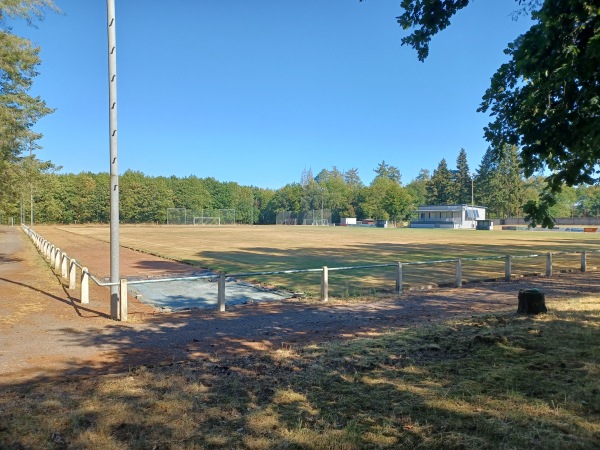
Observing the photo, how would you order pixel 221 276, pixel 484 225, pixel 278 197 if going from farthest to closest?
pixel 278 197 < pixel 484 225 < pixel 221 276

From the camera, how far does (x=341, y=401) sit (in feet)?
16.4

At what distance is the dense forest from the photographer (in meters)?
104

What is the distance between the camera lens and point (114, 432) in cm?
423

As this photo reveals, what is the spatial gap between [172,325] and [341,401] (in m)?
5.21

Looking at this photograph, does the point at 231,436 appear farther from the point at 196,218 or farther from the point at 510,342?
the point at 196,218

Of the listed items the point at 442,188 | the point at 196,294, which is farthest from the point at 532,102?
the point at 442,188

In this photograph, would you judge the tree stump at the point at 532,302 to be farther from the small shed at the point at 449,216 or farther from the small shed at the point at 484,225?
the small shed at the point at 449,216

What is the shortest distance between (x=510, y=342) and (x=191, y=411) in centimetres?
503

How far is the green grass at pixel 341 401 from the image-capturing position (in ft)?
13.4

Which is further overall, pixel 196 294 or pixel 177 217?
pixel 177 217

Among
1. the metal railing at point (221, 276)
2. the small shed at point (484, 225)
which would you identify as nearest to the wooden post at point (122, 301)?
the metal railing at point (221, 276)

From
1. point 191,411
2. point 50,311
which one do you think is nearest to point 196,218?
point 50,311

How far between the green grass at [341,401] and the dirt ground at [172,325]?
2.46 ft

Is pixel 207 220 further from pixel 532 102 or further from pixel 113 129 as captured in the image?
Answer: pixel 532 102
